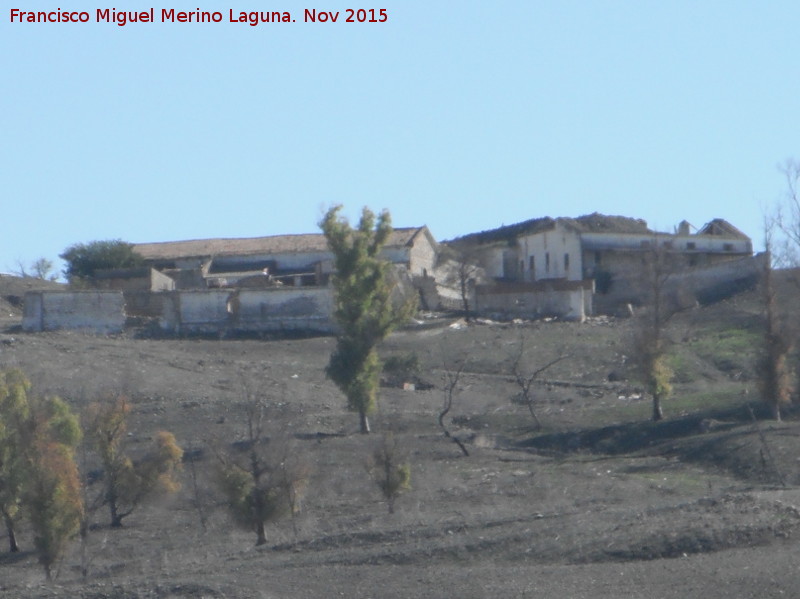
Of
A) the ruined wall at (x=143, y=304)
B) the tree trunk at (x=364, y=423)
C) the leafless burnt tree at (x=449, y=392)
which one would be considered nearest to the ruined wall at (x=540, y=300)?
the leafless burnt tree at (x=449, y=392)

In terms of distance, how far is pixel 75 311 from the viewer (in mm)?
58375

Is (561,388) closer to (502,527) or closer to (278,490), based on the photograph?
(278,490)

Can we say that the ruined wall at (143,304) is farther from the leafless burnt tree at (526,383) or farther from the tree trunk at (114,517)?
the tree trunk at (114,517)

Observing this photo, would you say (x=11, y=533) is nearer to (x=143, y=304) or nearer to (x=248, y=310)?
(x=248, y=310)

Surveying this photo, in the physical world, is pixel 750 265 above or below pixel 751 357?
above

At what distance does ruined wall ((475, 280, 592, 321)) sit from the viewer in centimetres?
6322

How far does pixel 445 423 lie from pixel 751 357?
1426cm

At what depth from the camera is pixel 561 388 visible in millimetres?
48562

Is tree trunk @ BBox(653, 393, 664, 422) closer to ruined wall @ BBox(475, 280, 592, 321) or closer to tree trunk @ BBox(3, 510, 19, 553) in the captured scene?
tree trunk @ BBox(3, 510, 19, 553)

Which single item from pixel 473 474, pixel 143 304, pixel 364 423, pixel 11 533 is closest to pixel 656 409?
pixel 473 474

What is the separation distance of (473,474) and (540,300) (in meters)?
30.5

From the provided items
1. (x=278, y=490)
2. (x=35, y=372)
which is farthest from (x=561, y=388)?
(x=278, y=490)

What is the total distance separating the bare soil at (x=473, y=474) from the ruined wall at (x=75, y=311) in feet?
5.76

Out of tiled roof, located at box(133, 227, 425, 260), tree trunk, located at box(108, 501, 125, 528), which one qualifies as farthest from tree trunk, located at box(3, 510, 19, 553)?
tiled roof, located at box(133, 227, 425, 260)
